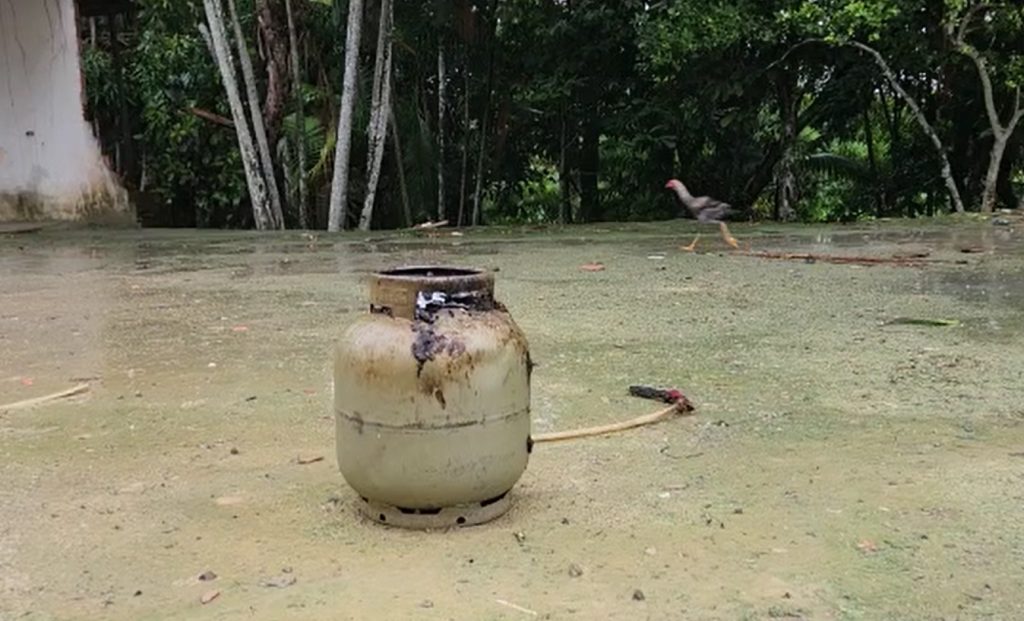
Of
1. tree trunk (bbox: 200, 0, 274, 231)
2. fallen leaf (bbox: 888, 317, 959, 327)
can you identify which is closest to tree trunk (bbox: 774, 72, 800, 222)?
tree trunk (bbox: 200, 0, 274, 231)

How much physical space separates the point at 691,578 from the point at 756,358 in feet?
5.90

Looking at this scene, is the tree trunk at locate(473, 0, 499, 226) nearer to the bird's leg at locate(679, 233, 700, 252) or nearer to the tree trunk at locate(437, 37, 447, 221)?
the tree trunk at locate(437, 37, 447, 221)

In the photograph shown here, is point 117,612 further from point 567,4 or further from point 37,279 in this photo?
point 567,4

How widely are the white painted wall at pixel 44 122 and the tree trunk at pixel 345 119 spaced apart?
2382 millimetres

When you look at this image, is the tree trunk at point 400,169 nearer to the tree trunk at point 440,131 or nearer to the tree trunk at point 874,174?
the tree trunk at point 440,131

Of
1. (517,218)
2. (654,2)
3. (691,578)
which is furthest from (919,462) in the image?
(517,218)

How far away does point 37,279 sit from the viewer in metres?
5.98

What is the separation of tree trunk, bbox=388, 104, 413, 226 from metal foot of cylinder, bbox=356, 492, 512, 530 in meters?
9.54

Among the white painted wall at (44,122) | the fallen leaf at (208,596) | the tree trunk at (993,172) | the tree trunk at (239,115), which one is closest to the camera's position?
the fallen leaf at (208,596)

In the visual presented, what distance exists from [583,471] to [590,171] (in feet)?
37.5

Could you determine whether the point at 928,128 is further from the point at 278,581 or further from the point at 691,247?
the point at 278,581

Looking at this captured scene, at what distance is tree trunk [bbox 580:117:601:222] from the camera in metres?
12.7

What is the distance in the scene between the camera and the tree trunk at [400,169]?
1141 cm

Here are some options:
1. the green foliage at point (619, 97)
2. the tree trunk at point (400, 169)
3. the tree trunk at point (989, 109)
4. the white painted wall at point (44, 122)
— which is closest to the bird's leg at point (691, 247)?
the green foliage at point (619, 97)
